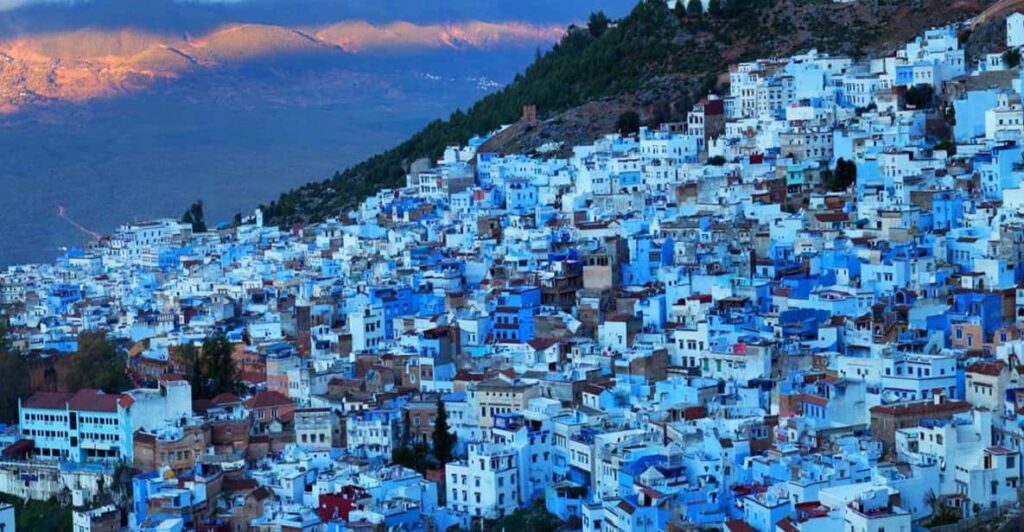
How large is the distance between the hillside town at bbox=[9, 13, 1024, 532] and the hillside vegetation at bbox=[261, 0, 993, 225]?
14.3ft

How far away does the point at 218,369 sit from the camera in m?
31.5

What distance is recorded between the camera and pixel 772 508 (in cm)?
2303

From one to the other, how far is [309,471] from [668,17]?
91.4 feet

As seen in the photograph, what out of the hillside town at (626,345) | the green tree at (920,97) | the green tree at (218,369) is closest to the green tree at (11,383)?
the hillside town at (626,345)

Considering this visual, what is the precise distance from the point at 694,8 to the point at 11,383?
2375 cm

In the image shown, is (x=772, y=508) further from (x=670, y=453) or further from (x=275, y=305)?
(x=275, y=305)

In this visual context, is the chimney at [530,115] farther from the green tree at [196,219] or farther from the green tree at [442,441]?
the green tree at [442,441]

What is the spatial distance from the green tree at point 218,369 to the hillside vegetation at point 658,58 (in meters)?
17.1

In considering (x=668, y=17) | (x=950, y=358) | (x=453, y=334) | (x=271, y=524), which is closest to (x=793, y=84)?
(x=668, y=17)

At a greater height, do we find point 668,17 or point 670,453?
point 668,17

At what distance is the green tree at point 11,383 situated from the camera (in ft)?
106

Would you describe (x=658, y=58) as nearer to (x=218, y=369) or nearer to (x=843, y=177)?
(x=843, y=177)

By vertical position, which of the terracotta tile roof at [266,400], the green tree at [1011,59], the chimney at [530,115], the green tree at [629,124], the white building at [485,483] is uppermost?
the green tree at [1011,59]

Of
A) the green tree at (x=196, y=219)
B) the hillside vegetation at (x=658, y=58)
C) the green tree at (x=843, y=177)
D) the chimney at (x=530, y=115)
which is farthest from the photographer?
the green tree at (x=196, y=219)
